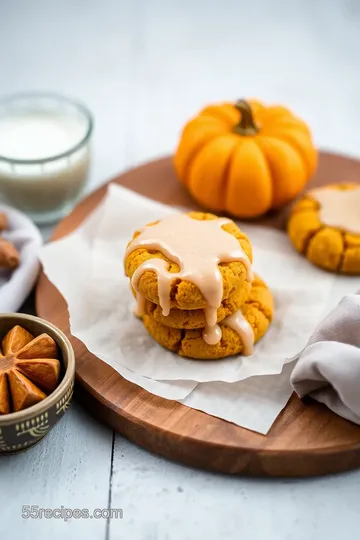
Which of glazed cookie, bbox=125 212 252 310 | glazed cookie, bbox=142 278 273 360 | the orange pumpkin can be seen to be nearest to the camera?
glazed cookie, bbox=125 212 252 310

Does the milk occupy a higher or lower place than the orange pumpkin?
lower

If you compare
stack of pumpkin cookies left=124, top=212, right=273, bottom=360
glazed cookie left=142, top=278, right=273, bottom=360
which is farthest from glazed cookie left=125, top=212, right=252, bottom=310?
glazed cookie left=142, top=278, right=273, bottom=360

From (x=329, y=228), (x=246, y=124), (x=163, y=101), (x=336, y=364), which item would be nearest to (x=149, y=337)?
(x=336, y=364)

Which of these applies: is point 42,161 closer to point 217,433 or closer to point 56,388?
point 56,388

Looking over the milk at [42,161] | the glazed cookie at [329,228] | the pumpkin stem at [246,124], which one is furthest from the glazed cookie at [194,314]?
the milk at [42,161]

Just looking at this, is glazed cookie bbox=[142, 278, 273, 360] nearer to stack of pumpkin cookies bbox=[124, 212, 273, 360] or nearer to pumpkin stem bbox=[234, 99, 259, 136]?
stack of pumpkin cookies bbox=[124, 212, 273, 360]
